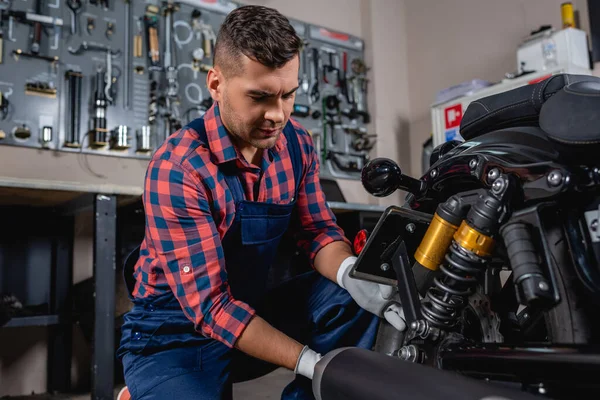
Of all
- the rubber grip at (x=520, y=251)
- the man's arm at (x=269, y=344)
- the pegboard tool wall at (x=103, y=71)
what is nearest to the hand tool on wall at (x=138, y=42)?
the pegboard tool wall at (x=103, y=71)

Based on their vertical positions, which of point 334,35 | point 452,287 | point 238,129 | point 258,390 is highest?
point 334,35

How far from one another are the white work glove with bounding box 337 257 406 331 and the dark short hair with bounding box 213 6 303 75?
49cm

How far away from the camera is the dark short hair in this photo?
3.74ft

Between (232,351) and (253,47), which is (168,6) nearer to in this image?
(253,47)

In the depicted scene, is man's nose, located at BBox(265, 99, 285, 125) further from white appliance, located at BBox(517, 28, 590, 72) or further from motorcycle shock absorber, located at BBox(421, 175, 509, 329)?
white appliance, located at BBox(517, 28, 590, 72)

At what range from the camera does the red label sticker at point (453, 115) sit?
304 centimetres

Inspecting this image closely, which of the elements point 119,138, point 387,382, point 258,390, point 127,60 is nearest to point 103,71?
point 127,60

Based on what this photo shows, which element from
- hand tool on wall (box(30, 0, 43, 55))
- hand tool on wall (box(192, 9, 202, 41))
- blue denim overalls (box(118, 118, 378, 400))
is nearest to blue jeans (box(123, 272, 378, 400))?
blue denim overalls (box(118, 118, 378, 400))

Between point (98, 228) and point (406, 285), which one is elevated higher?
point (98, 228)

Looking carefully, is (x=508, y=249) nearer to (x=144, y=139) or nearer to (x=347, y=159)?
(x=144, y=139)

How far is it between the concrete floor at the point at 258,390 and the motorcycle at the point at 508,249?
1370 millimetres

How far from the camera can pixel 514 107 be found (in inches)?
31.8

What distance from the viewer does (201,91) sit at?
3.03m

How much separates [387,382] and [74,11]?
263cm
